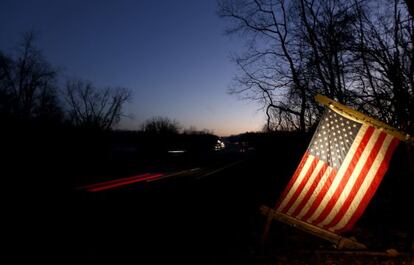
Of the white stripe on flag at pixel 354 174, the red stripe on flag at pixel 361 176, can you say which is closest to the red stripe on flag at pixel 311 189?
the white stripe on flag at pixel 354 174

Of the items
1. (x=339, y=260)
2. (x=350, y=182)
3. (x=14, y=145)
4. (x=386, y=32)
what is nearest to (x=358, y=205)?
(x=350, y=182)

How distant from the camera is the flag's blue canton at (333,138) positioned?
5.09 metres

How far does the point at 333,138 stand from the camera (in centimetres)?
517

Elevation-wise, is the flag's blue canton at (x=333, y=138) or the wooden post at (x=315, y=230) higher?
the flag's blue canton at (x=333, y=138)

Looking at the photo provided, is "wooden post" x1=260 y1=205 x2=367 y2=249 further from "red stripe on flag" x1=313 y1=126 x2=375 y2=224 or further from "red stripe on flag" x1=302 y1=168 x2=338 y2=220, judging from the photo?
"red stripe on flag" x1=313 y1=126 x2=375 y2=224

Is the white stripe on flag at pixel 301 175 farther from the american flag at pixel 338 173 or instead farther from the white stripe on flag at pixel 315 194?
the white stripe on flag at pixel 315 194

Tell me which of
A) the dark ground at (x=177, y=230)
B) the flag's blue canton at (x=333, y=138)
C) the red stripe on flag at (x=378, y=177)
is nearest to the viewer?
the red stripe on flag at (x=378, y=177)

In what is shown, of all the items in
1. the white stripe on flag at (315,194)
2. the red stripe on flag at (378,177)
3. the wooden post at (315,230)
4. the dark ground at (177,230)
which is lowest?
the dark ground at (177,230)

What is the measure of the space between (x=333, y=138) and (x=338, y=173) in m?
0.58

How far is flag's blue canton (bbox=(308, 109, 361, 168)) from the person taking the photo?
509 cm

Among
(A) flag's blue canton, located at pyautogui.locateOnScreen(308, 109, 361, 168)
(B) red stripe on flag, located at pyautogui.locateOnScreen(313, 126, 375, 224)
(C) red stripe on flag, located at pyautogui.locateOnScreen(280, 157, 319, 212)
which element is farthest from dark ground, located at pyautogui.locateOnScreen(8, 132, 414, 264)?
(A) flag's blue canton, located at pyautogui.locateOnScreen(308, 109, 361, 168)

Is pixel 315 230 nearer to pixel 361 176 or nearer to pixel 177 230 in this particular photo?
pixel 361 176

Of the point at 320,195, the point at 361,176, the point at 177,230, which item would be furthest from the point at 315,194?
the point at 177,230

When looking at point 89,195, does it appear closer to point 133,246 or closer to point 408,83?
point 133,246
